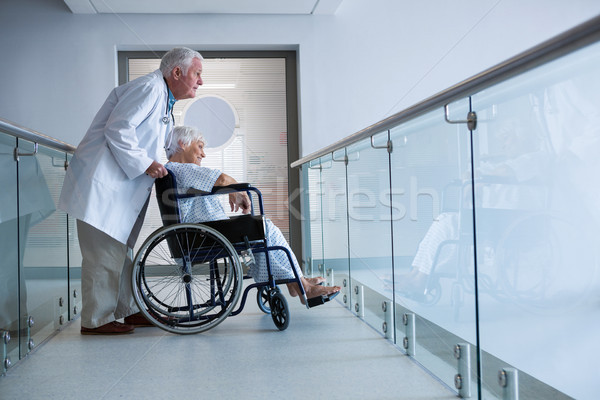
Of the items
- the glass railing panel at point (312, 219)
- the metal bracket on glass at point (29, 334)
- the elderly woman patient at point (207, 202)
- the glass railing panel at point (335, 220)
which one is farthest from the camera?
the glass railing panel at point (312, 219)

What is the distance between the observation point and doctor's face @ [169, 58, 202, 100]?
2531 millimetres

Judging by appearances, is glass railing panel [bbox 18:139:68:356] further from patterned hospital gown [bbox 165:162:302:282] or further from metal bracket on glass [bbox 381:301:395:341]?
metal bracket on glass [bbox 381:301:395:341]

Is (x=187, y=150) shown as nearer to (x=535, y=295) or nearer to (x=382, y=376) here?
(x=382, y=376)

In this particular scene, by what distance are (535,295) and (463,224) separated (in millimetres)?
351

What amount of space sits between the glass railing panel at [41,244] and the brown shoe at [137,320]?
322 millimetres

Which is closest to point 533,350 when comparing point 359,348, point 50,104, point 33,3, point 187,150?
point 359,348

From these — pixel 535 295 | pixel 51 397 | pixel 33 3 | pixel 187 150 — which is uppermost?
pixel 33 3

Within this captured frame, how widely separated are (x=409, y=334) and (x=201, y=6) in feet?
10.8

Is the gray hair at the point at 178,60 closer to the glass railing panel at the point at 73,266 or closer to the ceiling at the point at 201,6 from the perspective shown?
the glass railing panel at the point at 73,266

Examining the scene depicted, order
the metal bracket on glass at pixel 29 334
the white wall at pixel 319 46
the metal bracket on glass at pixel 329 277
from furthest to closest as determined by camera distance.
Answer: the white wall at pixel 319 46 < the metal bracket on glass at pixel 329 277 < the metal bracket on glass at pixel 29 334

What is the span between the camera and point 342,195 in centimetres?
289

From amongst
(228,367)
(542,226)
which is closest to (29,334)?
(228,367)

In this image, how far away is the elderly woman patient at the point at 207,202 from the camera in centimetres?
232

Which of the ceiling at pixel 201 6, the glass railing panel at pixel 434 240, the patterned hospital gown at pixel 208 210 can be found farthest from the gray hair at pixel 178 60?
the ceiling at pixel 201 6
